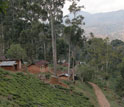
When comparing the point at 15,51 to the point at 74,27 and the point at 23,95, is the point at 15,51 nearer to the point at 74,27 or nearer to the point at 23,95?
the point at 74,27

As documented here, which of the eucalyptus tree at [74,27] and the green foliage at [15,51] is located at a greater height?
the eucalyptus tree at [74,27]

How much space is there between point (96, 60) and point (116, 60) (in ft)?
23.5

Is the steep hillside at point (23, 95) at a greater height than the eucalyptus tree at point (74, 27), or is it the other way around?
the eucalyptus tree at point (74, 27)

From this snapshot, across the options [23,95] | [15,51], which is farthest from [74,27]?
[23,95]

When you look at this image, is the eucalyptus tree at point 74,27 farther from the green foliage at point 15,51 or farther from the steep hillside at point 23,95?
the steep hillside at point 23,95

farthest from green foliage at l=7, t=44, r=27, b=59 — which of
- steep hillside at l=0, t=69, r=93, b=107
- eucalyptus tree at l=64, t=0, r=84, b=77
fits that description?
steep hillside at l=0, t=69, r=93, b=107

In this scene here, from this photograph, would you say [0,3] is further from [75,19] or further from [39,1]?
[75,19]

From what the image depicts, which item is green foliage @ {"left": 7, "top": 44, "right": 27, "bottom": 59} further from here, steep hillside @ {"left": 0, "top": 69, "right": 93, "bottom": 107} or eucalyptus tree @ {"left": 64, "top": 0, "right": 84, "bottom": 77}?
steep hillside @ {"left": 0, "top": 69, "right": 93, "bottom": 107}

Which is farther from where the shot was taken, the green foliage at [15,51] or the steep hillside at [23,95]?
the green foliage at [15,51]

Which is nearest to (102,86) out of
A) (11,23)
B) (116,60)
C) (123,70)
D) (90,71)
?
(90,71)

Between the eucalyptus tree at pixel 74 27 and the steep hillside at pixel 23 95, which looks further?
the eucalyptus tree at pixel 74 27

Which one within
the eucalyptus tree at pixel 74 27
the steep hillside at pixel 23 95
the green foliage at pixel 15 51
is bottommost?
the steep hillside at pixel 23 95

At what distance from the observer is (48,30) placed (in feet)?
106

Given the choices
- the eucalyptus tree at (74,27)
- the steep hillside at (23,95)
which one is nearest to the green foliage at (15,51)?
the eucalyptus tree at (74,27)
